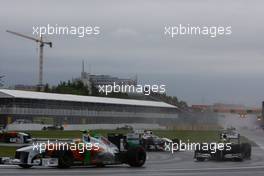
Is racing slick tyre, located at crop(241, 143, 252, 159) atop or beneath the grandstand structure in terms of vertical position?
beneath

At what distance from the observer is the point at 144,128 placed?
61.1m

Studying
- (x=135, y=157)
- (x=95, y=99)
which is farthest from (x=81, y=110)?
(x=135, y=157)

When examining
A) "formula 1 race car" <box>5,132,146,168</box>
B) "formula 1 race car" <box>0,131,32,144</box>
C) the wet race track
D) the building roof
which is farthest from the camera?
the building roof

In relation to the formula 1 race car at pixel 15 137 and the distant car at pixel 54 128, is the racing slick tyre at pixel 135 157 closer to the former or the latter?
the formula 1 race car at pixel 15 137

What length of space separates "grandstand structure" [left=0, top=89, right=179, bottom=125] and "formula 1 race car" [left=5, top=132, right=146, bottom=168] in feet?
78.6

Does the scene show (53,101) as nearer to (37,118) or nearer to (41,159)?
(37,118)

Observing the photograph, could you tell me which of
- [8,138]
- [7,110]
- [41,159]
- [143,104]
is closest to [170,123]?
[143,104]

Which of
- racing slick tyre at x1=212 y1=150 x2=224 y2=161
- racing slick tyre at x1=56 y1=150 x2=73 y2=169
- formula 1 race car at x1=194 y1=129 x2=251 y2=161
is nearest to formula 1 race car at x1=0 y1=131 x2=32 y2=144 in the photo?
formula 1 race car at x1=194 y1=129 x2=251 y2=161

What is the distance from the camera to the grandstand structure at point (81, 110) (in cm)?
5809

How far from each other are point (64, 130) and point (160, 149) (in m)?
18.4

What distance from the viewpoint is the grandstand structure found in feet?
Answer: 191

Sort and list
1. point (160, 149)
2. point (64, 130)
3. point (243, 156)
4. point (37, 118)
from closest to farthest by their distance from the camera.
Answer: point (243, 156) → point (160, 149) → point (64, 130) → point (37, 118)

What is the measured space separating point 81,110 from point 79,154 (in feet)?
121

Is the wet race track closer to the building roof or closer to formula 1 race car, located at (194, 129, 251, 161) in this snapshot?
formula 1 race car, located at (194, 129, 251, 161)
